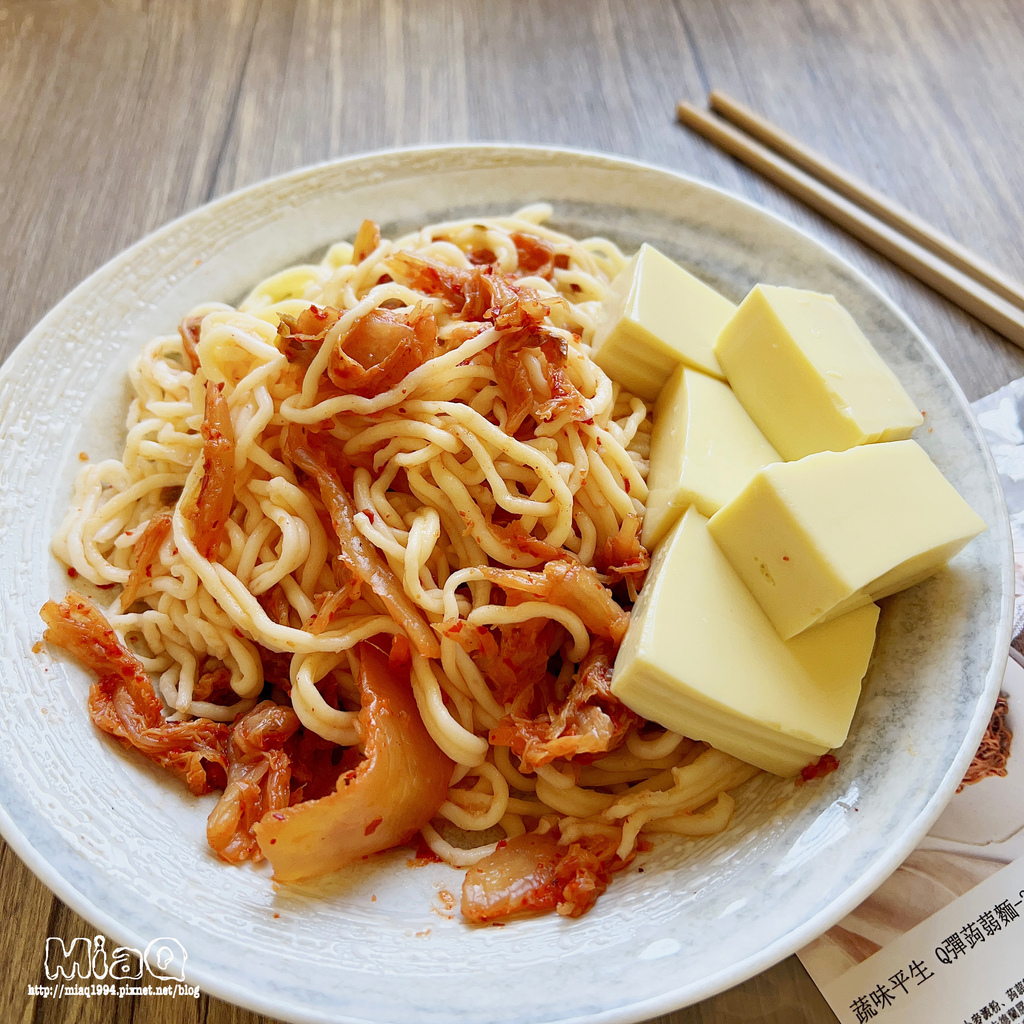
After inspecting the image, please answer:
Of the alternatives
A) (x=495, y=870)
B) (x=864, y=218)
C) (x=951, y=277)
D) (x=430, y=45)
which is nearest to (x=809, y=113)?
(x=864, y=218)

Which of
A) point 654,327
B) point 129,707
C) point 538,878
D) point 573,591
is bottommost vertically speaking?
point 129,707

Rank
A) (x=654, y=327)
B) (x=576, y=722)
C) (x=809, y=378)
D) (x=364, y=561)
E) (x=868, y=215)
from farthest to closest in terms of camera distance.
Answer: (x=868, y=215)
(x=654, y=327)
(x=809, y=378)
(x=364, y=561)
(x=576, y=722)

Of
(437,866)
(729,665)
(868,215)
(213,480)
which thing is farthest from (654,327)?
(437,866)

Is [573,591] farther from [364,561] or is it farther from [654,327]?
[654,327]

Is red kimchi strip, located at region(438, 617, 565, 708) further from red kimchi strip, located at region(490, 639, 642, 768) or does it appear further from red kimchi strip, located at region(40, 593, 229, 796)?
red kimchi strip, located at region(40, 593, 229, 796)

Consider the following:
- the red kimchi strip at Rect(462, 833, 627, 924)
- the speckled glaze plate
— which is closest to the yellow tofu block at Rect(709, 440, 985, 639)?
the speckled glaze plate

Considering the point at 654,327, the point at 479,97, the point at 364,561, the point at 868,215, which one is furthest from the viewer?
the point at 479,97
